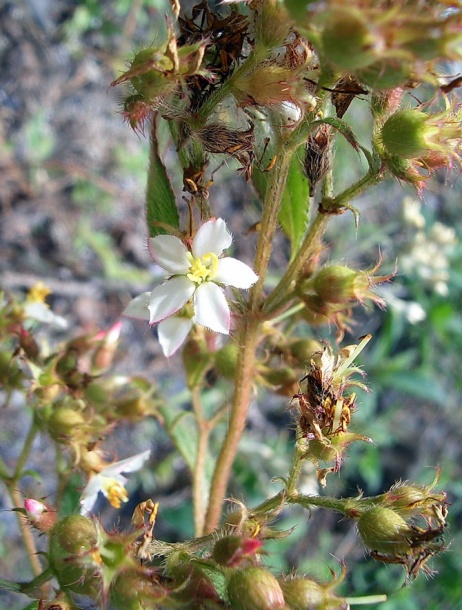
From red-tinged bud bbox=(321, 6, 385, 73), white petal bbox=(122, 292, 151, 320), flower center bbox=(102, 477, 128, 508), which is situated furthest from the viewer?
flower center bbox=(102, 477, 128, 508)

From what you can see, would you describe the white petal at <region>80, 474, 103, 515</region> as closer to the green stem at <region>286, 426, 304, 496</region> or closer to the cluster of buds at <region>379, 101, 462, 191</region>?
the green stem at <region>286, 426, 304, 496</region>

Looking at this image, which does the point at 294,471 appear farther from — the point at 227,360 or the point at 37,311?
the point at 37,311

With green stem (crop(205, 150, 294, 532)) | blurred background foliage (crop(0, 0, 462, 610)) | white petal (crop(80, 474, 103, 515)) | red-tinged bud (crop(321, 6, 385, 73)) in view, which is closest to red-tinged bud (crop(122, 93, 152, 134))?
green stem (crop(205, 150, 294, 532))

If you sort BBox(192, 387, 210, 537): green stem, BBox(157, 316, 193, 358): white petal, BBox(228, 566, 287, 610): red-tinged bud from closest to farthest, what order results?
BBox(228, 566, 287, 610): red-tinged bud < BBox(157, 316, 193, 358): white petal < BBox(192, 387, 210, 537): green stem

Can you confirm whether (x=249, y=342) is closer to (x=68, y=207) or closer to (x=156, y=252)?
(x=156, y=252)

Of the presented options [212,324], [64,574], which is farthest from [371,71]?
[64,574]

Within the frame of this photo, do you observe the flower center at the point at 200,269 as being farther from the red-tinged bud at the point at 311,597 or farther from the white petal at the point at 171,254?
the red-tinged bud at the point at 311,597

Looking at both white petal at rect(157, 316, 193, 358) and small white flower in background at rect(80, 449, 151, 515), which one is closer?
white petal at rect(157, 316, 193, 358)

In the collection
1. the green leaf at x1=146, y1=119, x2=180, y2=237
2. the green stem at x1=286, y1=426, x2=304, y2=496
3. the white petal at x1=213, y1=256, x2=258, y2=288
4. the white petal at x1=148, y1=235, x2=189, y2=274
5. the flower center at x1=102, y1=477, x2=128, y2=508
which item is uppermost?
the green leaf at x1=146, y1=119, x2=180, y2=237
